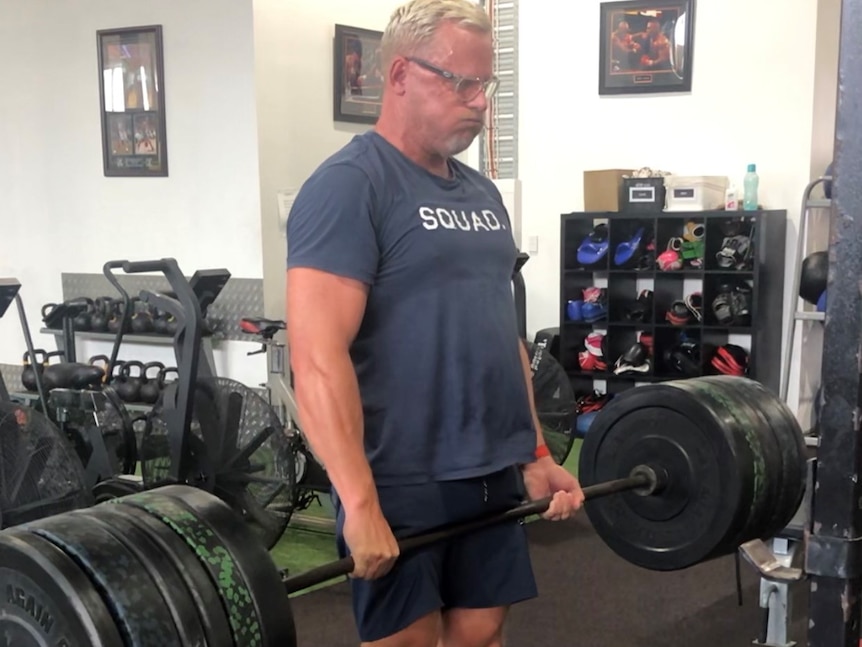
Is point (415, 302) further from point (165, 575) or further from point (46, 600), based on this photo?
point (46, 600)

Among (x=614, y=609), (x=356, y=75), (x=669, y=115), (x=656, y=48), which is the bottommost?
(x=614, y=609)

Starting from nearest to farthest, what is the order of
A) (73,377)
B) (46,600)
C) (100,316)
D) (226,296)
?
(46,600)
(73,377)
(226,296)
(100,316)

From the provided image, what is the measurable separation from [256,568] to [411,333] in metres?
0.42

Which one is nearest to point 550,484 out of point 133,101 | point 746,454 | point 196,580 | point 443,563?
point 443,563

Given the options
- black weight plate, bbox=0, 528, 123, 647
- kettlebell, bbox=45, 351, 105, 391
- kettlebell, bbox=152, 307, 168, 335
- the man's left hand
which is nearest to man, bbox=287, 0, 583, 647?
the man's left hand

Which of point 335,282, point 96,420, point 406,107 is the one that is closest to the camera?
point 335,282

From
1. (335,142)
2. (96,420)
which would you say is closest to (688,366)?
(335,142)

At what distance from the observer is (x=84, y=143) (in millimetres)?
5223

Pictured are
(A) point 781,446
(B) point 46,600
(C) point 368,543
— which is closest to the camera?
(B) point 46,600

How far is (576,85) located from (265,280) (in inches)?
88.0

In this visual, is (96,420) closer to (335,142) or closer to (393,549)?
(335,142)

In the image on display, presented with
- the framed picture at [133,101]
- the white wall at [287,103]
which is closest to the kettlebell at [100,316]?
the framed picture at [133,101]

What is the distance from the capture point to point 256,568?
1.26 m

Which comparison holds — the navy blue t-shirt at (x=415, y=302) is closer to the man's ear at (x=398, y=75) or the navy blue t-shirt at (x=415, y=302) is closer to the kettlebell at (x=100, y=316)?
the man's ear at (x=398, y=75)
